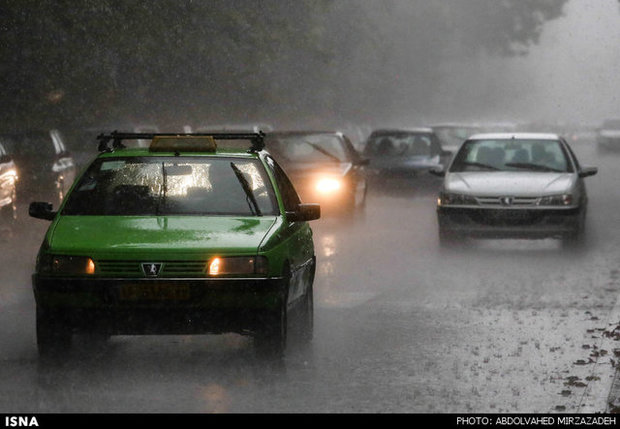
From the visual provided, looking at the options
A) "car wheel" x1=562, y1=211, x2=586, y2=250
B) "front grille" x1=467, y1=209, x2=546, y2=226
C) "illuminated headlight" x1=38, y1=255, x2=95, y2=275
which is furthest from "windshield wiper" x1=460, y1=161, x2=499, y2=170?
"illuminated headlight" x1=38, y1=255, x2=95, y2=275

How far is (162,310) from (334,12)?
2111 inches

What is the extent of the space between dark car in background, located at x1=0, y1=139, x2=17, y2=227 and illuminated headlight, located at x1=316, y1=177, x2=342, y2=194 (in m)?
5.00

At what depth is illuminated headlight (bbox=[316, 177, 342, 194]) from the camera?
2484 cm

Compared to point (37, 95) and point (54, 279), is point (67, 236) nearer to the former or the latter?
point (54, 279)

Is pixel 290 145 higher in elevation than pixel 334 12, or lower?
lower

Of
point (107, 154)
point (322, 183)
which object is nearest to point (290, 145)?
point (322, 183)

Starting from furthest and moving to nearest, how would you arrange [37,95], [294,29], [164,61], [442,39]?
[442,39] → [294,29] → [164,61] → [37,95]

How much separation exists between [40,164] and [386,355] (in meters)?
18.1

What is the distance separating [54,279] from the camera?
31.4 ft

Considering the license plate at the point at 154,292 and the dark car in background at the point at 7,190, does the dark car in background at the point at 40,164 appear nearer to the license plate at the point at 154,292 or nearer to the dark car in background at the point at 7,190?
the dark car in background at the point at 7,190

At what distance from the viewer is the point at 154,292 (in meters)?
9.47

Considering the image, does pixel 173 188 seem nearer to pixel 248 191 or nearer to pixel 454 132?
pixel 248 191

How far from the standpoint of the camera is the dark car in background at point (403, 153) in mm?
31688

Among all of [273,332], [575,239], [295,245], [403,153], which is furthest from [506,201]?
[403,153]
